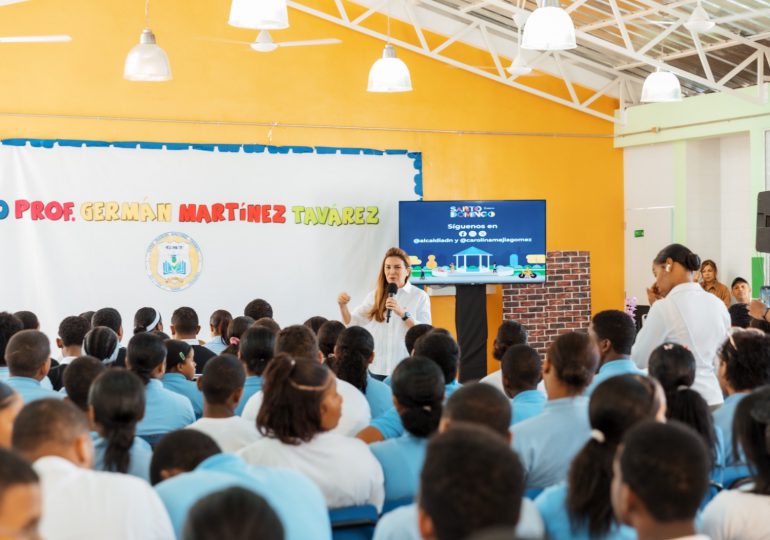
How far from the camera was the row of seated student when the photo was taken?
7.68 ft

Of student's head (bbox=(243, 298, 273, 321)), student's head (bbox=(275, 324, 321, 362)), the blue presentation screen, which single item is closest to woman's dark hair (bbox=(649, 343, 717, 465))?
student's head (bbox=(275, 324, 321, 362))

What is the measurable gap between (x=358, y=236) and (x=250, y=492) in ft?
26.9

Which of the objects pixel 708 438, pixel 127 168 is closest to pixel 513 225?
pixel 127 168

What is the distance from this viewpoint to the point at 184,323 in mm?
6168

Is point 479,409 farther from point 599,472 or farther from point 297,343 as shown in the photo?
point 297,343

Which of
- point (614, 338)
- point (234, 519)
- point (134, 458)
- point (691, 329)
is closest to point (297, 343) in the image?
point (134, 458)

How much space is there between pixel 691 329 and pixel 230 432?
8.31ft

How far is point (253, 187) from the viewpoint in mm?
9352

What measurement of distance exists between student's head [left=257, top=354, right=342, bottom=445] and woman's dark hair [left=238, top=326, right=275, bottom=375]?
1522 mm

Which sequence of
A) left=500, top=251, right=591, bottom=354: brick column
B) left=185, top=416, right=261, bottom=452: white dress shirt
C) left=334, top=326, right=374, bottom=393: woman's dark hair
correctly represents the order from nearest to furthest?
left=185, top=416, right=261, bottom=452: white dress shirt
left=334, top=326, right=374, bottom=393: woman's dark hair
left=500, top=251, right=591, bottom=354: brick column

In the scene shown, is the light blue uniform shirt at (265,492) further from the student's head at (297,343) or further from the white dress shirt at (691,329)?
the white dress shirt at (691,329)

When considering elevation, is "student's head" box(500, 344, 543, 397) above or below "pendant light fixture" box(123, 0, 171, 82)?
below

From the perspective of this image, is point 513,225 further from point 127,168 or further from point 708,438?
point 708,438

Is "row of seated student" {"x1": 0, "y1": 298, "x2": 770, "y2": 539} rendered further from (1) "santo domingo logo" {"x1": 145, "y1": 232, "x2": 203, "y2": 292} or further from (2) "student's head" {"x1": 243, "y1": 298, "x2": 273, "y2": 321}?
(1) "santo domingo logo" {"x1": 145, "y1": 232, "x2": 203, "y2": 292}
